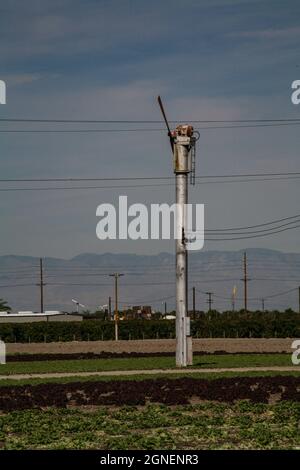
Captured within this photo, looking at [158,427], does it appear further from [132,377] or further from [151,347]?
[151,347]

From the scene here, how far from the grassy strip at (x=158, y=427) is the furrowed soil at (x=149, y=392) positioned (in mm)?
970

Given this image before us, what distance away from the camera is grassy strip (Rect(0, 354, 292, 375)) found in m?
50.8

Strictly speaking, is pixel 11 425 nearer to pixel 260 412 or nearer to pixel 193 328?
pixel 260 412

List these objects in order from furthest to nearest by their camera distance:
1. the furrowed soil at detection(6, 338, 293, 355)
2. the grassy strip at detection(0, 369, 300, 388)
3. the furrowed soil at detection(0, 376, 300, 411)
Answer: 1. the furrowed soil at detection(6, 338, 293, 355)
2. the grassy strip at detection(0, 369, 300, 388)
3. the furrowed soil at detection(0, 376, 300, 411)

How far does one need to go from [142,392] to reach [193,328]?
230 ft

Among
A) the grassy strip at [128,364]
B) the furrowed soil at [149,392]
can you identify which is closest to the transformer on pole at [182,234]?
the grassy strip at [128,364]

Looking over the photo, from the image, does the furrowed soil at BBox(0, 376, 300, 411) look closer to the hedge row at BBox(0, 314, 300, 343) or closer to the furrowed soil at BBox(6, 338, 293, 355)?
the furrowed soil at BBox(6, 338, 293, 355)

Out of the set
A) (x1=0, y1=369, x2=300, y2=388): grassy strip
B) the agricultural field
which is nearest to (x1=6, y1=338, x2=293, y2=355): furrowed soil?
the agricultural field

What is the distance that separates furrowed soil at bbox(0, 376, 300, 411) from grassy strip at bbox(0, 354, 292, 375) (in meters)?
11.6

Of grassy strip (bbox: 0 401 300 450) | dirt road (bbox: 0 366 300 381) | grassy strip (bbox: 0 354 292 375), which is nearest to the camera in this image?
grassy strip (bbox: 0 401 300 450)

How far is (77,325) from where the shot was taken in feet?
349

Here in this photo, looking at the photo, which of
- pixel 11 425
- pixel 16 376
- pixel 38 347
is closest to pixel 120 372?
pixel 16 376

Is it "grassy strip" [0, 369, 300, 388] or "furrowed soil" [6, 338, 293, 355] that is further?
"furrowed soil" [6, 338, 293, 355]
